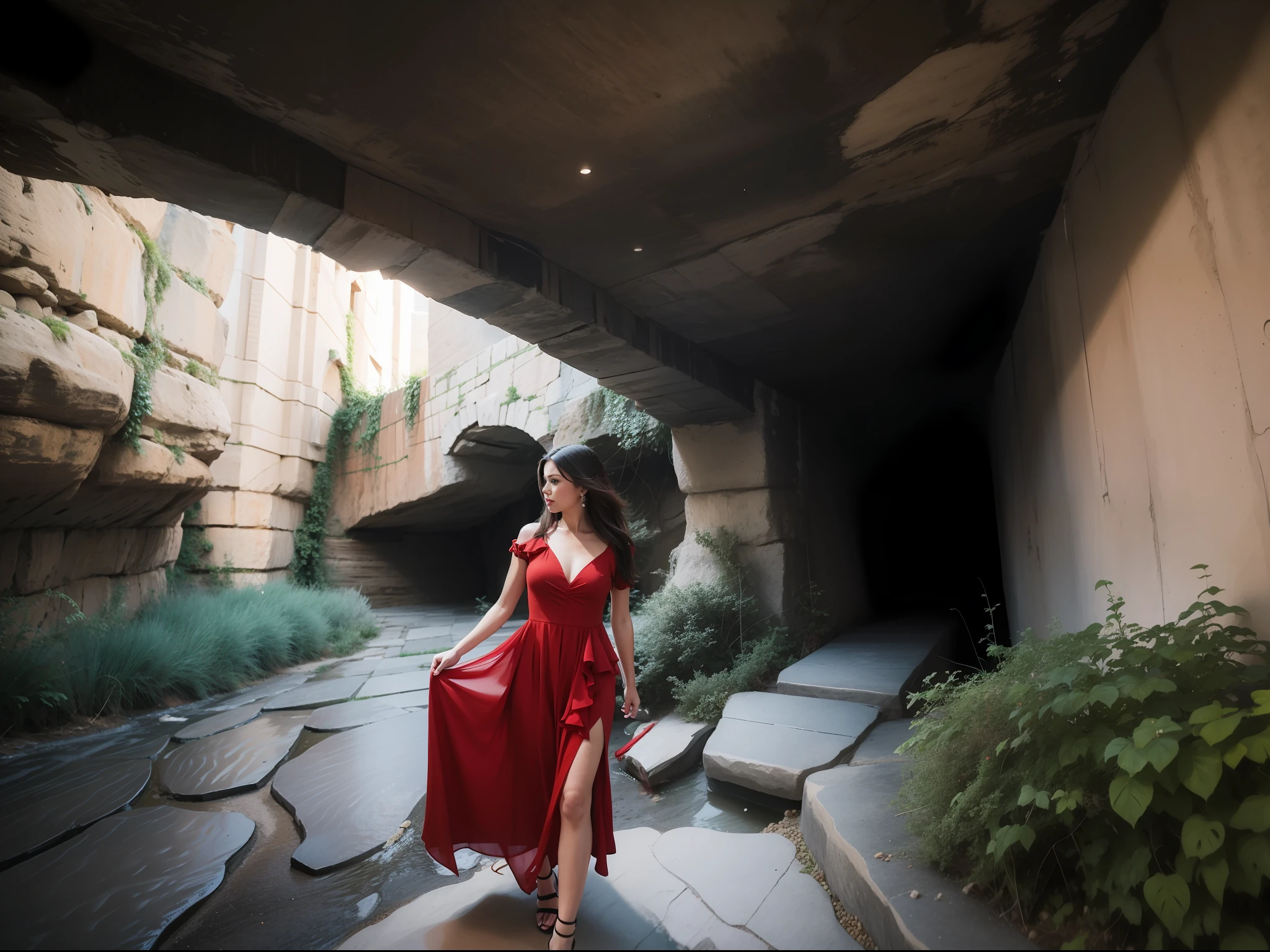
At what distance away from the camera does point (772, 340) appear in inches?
169

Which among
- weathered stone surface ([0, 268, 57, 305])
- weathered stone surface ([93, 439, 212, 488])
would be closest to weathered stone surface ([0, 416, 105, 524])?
weathered stone surface ([93, 439, 212, 488])

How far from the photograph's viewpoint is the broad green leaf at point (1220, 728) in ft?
4.28

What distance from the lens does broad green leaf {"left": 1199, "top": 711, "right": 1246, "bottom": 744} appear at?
4.28 ft

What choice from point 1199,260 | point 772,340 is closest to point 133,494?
point 772,340

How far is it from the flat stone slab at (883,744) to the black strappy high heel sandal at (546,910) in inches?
58.1

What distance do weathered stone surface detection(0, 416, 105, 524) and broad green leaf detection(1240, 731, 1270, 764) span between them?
5226 mm

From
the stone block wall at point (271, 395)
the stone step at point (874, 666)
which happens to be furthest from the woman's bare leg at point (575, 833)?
the stone block wall at point (271, 395)

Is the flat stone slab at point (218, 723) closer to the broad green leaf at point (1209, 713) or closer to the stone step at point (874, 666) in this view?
the stone step at point (874, 666)

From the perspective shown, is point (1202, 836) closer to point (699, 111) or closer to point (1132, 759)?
point (1132, 759)

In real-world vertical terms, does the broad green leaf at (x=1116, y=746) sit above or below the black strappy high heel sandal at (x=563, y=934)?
above

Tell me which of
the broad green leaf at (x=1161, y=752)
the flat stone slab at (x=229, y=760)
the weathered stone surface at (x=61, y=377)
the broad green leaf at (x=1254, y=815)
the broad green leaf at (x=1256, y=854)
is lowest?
the flat stone slab at (x=229, y=760)

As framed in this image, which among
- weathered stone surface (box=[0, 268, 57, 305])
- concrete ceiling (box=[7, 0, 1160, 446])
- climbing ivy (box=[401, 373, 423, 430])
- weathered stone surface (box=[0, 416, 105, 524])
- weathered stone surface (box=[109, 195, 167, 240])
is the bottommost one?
weathered stone surface (box=[0, 416, 105, 524])

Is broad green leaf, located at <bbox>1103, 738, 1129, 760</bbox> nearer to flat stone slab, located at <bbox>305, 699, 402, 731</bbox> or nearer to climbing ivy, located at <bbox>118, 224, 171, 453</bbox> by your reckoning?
flat stone slab, located at <bbox>305, 699, 402, 731</bbox>

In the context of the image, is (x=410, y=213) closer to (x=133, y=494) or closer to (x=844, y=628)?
(x=133, y=494)
